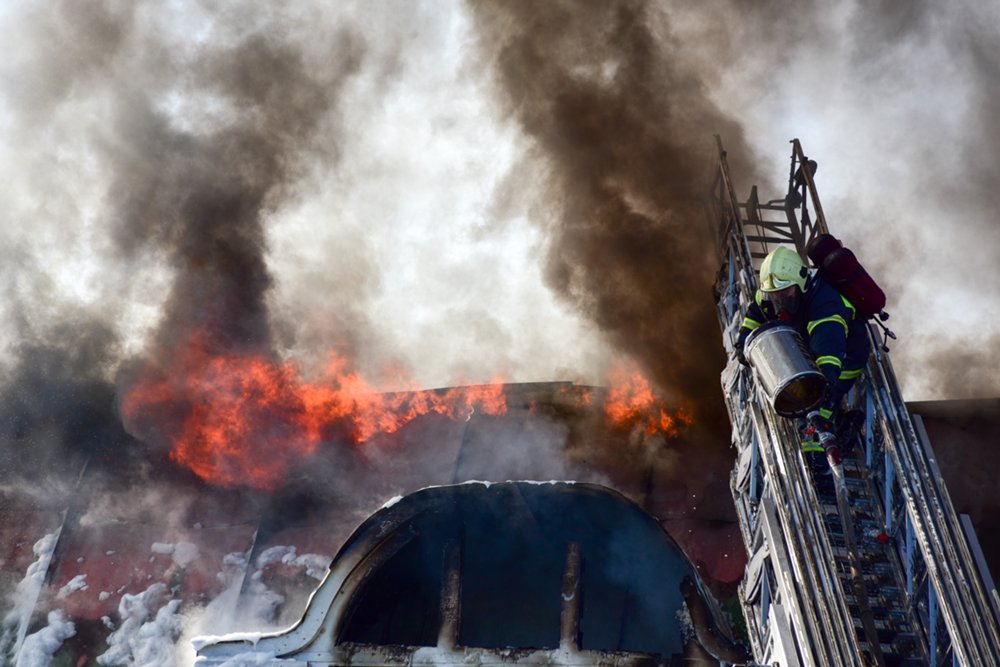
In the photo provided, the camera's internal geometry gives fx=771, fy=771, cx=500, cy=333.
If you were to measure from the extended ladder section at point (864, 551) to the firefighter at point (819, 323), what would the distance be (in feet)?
0.59

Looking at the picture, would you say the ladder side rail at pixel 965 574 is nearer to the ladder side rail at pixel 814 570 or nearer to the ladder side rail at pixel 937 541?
the ladder side rail at pixel 937 541

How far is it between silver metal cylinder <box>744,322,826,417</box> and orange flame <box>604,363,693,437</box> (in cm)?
429

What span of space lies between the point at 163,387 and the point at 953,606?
1069 centimetres

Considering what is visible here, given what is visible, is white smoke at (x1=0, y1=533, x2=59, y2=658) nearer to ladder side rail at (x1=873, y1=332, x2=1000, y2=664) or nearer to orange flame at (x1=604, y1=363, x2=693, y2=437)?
orange flame at (x1=604, y1=363, x2=693, y2=437)

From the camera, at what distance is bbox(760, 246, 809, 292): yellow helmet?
206 inches

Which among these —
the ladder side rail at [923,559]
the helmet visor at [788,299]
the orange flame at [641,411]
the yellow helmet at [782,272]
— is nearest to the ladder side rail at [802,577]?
the ladder side rail at [923,559]

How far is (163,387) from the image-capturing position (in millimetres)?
11656

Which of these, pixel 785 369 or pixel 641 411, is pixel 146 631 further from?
pixel 785 369

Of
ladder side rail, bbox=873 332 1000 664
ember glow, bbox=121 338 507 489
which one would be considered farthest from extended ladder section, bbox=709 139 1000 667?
ember glow, bbox=121 338 507 489

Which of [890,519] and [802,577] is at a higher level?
[890,519]

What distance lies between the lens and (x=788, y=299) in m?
5.23

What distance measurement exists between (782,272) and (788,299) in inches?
7.4

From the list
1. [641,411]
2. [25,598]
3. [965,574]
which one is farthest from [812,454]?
[25,598]

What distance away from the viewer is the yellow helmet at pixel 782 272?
523 centimetres
